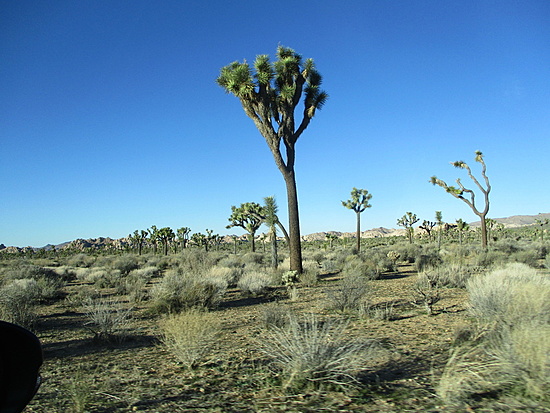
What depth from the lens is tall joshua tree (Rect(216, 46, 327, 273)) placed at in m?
15.1

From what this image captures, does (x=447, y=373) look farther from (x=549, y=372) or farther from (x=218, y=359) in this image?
(x=218, y=359)

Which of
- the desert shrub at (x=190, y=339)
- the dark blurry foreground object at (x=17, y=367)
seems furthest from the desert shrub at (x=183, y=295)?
the dark blurry foreground object at (x=17, y=367)

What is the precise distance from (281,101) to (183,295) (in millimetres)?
9144

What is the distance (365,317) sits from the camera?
808 cm

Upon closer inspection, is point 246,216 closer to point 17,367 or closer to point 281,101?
point 281,101

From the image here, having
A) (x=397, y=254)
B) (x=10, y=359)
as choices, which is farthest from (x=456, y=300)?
(x=397, y=254)

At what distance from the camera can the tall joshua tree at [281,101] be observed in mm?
15094

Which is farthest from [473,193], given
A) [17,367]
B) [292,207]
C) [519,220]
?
[519,220]

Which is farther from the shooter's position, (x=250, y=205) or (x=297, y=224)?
(x=250, y=205)

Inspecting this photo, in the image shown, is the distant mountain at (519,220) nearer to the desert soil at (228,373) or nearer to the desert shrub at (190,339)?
the desert soil at (228,373)

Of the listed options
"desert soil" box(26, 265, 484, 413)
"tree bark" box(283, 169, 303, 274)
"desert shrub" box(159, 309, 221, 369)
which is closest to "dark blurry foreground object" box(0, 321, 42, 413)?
"desert soil" box(26, 265, 484, 413)

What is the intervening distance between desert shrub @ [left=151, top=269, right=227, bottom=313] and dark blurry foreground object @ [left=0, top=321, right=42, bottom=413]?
786cm

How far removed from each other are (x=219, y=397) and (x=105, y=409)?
1163 mm

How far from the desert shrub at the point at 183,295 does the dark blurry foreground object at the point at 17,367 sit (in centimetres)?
786
